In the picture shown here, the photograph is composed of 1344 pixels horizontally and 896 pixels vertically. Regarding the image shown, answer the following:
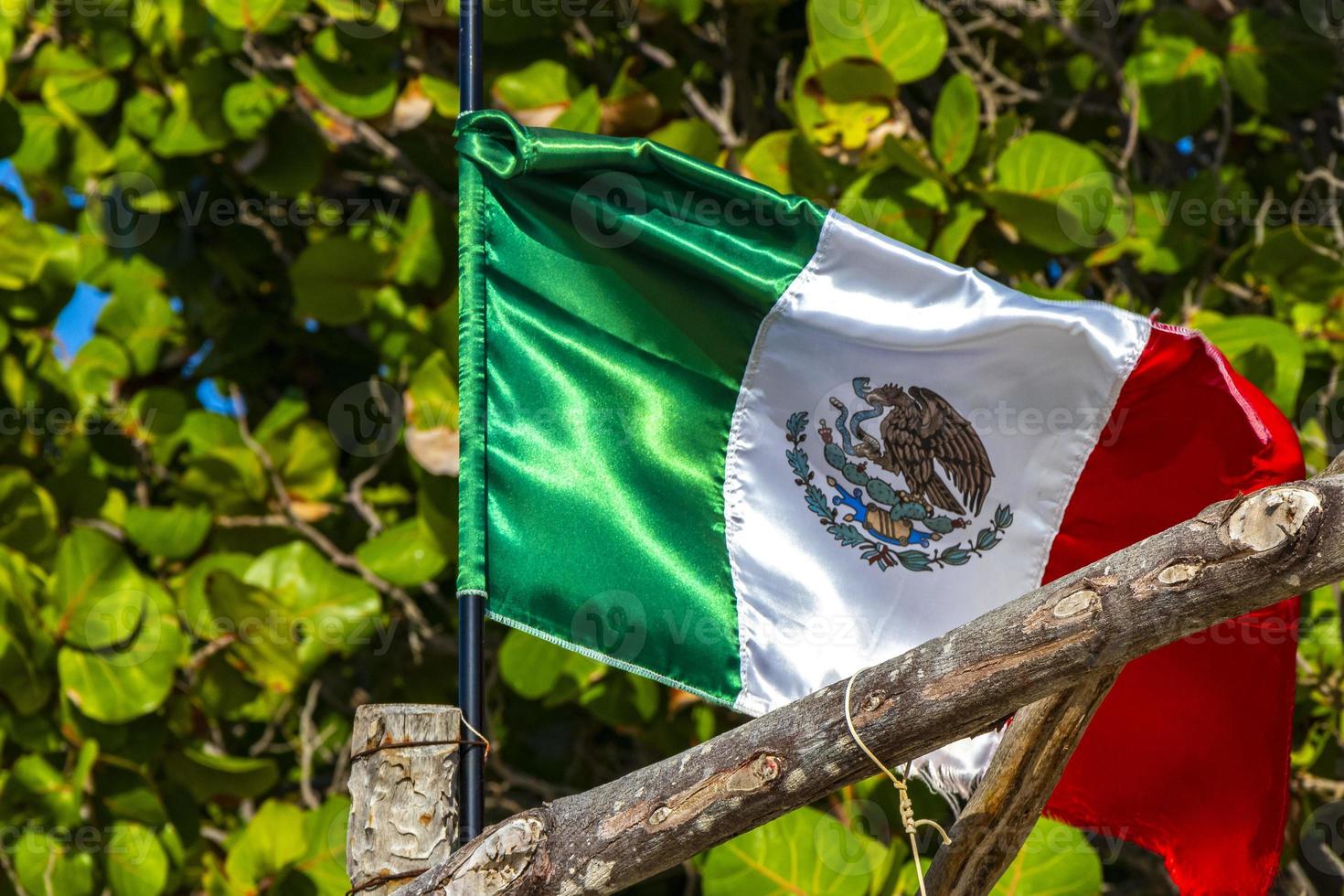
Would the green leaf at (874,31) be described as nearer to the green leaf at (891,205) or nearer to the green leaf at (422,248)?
the green leaf at (891,205)

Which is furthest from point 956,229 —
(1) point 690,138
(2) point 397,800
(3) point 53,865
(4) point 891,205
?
(3) point 53,865

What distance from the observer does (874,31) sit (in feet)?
9.46

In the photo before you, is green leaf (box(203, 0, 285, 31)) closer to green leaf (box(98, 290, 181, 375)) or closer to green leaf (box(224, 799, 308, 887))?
green leaf (box(98, 290, 181, 375))

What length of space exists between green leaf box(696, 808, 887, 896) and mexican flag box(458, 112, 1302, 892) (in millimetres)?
697

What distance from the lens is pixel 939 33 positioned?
290 cm

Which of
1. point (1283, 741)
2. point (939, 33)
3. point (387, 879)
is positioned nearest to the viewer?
point (387, 879)

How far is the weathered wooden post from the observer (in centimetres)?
159

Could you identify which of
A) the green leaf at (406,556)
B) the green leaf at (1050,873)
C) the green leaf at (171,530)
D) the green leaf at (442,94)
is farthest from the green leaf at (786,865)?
the green leaf at (442,94)

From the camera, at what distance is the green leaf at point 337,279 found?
325 cm

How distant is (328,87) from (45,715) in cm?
176

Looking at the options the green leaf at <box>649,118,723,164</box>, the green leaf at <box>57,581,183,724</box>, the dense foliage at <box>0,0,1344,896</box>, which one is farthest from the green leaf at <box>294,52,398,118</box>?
the green leaf at <box>57,581,183,724</box>

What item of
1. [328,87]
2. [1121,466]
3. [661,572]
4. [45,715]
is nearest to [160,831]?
[45,715]

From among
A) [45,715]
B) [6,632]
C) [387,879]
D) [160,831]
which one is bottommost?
[160,831]

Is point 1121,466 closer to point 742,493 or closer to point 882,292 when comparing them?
point 882,292
